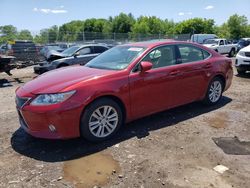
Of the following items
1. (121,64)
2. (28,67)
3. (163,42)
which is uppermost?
(163,42)

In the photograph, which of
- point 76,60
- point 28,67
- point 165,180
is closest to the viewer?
point 165,180

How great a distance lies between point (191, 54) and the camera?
636cm

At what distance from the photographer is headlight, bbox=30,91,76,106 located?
14.6 ft

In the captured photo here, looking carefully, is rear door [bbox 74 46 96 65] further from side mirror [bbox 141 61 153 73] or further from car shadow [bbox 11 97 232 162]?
side mirror [bbox 141 61 153 73]

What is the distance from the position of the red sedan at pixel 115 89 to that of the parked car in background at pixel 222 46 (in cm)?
1795

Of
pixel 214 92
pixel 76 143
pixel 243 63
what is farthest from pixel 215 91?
pixel 243 63

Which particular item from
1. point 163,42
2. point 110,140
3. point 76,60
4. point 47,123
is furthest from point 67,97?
point 76,60

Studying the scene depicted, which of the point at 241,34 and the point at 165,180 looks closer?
the point at 165,180

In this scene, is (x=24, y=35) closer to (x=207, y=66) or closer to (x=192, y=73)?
(x=207, y=66)

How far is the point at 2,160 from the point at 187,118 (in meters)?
3.53

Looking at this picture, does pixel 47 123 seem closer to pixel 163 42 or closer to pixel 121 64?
pixel 121 64

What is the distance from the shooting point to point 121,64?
17.6ft

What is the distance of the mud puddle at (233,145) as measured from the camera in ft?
14.9

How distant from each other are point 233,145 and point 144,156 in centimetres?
151
